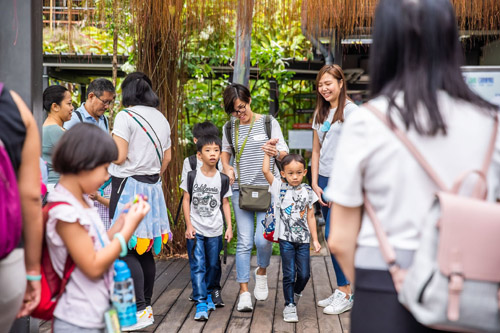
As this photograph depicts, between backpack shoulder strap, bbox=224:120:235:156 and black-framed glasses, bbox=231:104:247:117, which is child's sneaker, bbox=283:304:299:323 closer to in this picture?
backpack shoulder strap, bbox=224:120:235:156

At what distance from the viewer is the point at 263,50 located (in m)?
9.31

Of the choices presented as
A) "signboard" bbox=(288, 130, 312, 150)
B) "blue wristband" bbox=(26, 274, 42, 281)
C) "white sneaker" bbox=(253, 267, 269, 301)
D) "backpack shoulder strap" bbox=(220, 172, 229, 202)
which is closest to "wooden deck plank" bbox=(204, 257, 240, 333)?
"white sneaker" bbox=(253, 267, 269, 301)

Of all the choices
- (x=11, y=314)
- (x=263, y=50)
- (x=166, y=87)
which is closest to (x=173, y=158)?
(x=166, y=87)

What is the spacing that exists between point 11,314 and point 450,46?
1.68 m

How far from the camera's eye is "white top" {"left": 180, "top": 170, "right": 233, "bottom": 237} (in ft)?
15.4

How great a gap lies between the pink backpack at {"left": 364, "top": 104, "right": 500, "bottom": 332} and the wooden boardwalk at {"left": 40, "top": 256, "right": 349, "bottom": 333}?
293 centimetres

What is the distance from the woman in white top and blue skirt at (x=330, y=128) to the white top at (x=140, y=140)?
1311 mm

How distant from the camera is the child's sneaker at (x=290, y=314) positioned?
454 centimetres

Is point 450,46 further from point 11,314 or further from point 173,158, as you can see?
point 173,158

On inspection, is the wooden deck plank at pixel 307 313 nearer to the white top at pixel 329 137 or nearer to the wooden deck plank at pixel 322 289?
the wooden deck plank at pixel 322 289

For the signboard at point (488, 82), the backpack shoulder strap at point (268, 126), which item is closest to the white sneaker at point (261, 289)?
the backpack shoulder strap at point (268, 126)

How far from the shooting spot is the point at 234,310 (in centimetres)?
487

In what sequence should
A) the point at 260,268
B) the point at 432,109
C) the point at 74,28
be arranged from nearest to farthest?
1. the point at 432,109
2. the point at 260,268
3. the point at 74,28

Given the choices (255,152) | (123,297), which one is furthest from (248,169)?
(123,297)
